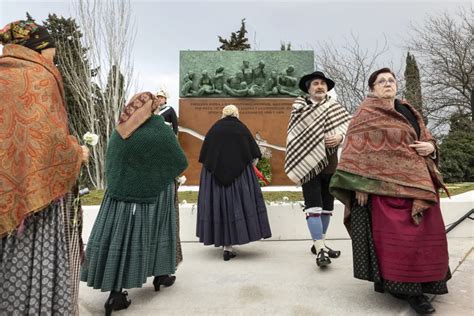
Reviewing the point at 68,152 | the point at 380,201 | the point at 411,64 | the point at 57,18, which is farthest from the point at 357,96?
the point at 68,152

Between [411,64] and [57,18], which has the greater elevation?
[57,18]

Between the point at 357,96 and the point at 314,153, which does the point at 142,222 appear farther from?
the point at 357,96

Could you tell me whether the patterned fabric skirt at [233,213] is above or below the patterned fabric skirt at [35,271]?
below

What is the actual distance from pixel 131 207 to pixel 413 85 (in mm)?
18418

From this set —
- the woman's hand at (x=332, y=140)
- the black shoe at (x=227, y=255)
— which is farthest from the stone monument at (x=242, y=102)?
the woman's hand at (x=332, y=140)

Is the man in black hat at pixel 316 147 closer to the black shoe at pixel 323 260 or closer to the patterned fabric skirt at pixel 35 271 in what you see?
the black shoe at pixel 323 260

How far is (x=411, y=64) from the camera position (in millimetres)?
18609

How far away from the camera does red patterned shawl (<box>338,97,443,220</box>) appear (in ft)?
7.89

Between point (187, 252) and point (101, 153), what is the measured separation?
11.8 meters

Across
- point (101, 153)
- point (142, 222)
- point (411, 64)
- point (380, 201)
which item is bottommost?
point (101, 153)

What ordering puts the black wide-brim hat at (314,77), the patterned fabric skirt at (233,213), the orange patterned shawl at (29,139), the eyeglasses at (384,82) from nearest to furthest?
the orange patterned shawl at (29,139) < the eyeglasses at (384,82) < the black wide-brim hat at (314,77) < the patterned fabric skirt at (233,213)

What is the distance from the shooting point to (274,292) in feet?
9.21

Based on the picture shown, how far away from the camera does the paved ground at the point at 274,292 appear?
8.11 ft

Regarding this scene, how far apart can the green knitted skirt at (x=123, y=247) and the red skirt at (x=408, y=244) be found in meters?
1.62
